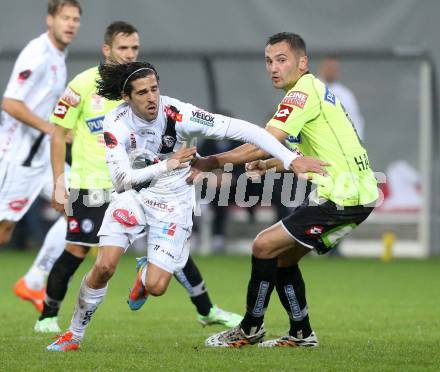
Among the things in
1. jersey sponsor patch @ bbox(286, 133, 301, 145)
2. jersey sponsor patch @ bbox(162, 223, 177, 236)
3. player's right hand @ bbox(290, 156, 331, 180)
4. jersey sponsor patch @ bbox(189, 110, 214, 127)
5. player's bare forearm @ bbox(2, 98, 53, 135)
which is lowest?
jersey sponsor patch @ bbox(162, 223, 177, 236)

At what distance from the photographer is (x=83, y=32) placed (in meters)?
17.5

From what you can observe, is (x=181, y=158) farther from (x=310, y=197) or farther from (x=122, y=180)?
(x=310, y=197)

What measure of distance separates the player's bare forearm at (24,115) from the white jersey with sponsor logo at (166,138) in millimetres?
2085

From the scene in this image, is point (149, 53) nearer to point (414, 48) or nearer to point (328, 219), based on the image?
point (414, 48)

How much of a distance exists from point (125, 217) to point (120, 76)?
0.96 m

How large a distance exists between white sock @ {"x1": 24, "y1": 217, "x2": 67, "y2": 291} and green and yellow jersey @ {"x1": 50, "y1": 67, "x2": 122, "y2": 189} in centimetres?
105

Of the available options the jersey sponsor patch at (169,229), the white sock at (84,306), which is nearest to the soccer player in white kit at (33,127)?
the jersey sponsor patch at (169,229)

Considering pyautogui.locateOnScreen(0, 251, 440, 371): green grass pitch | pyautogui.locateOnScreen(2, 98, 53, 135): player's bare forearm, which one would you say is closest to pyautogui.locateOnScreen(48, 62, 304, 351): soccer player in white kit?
pyautogui.locateOnScreen(0, 251, 440, 371): green grass pitch

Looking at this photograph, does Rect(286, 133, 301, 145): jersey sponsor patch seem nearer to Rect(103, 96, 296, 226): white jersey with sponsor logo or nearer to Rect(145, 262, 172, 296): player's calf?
Rect(103, 96, 296, 226): white jersey with sponsor logo

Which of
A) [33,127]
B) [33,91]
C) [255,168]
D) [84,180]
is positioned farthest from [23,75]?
[255,168]

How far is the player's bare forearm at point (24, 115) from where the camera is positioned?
968 cm

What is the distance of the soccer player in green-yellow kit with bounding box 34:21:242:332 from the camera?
8.95 metres

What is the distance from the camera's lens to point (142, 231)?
311 inches

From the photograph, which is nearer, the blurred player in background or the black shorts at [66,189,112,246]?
the black shorts at [66,189,112,246]
